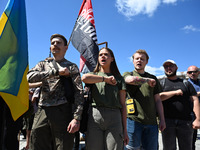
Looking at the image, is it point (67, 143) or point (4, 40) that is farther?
point (4, 40)

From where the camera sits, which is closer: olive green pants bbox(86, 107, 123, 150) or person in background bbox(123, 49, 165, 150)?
olive green pants bbox(86, 107, 123, 150)

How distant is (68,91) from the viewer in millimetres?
2271

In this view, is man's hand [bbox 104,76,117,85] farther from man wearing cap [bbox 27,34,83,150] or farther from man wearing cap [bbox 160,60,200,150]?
man wearing cap [bbox 160,60,200,150]

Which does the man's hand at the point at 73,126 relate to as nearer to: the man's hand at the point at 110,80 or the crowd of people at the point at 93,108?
the crowd of people at the point at 93,108

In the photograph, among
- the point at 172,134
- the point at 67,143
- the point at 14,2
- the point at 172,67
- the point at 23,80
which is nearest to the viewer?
the point at 67,143

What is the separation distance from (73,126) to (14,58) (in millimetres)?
1319

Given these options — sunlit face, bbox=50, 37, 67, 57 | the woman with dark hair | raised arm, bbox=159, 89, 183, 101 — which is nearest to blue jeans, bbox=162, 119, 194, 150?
raised arm, bbox=159, 89, 183, 101

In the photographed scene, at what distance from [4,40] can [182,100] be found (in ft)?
10.8

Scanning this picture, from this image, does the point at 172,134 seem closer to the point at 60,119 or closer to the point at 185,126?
the point at 185,126

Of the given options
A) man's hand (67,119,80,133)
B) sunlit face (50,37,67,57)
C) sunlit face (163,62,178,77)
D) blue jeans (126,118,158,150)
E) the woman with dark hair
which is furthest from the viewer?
sunlit face (163,62,178,77)

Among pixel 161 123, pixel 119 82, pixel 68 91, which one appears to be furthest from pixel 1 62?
pixel 161 123

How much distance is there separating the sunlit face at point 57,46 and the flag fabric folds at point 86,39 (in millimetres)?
3329

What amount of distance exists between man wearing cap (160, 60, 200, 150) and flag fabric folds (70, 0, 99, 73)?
115 inches

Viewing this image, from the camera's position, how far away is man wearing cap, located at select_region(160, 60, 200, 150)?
316 centimetres
